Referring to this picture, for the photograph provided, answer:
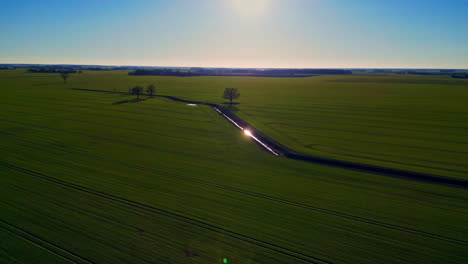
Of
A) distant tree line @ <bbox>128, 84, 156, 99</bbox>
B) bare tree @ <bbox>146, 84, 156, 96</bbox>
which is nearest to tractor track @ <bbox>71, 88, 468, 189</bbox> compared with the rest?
distant tree line @ <bbox>128, 84, 156, 99</bbox>

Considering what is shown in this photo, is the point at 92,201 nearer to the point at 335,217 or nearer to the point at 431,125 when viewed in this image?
the point at 335,217

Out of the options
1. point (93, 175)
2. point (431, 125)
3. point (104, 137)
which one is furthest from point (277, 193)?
point (431, 125)

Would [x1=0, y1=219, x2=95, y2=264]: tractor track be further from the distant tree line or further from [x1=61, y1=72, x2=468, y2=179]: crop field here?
the distant tree line

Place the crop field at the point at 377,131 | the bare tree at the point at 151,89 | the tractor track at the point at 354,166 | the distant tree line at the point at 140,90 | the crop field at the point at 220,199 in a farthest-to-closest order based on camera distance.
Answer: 1. the bare tree at the point at 151,89
2. the distant tree line at the point at 140,90
3. the crop field at the point at 377,131
4. the tractor track at the point at 354,166
5. the crop field at the point at 220,199

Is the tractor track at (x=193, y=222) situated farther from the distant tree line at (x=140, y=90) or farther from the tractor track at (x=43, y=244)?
the distant tree line at (x=140, y=90)

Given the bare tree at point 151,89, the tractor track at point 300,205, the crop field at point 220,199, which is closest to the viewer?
the crop field at point 220,199

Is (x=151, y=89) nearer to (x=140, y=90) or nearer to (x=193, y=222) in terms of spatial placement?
(x=140, y=90)

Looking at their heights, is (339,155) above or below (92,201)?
above

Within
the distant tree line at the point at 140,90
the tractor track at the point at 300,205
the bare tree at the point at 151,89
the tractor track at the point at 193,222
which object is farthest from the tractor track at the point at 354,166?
the bare tree at the point at 151,89

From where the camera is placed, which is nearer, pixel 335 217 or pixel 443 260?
pixel 443 260
